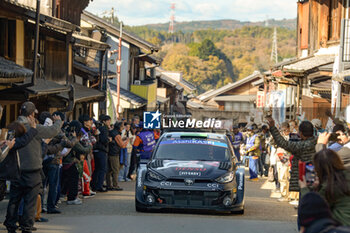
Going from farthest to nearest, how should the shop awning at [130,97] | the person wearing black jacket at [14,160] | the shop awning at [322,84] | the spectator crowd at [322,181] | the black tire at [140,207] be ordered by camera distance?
the shop awning at [130,97], the shop awning at [322,84], the black tire at [140,207], the person wearing black jacket at [14,160], the spectator crowd at [322,181]

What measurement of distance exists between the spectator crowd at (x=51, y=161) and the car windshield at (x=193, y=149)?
1620mm

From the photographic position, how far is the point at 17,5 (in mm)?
16000

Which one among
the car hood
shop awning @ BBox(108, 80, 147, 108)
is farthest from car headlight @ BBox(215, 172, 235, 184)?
shop awning @ BBox(108, 80, 147, 108)

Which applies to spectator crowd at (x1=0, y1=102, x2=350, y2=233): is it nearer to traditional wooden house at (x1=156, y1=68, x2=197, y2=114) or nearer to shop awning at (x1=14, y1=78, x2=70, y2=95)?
shop awning at (x1=14, y1=78, x2=70, y2=95)

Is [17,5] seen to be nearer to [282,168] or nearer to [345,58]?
[282,168]

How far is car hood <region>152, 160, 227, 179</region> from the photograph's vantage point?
41.1ft

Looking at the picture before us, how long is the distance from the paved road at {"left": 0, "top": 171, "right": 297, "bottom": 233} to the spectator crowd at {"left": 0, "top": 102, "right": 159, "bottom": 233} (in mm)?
462

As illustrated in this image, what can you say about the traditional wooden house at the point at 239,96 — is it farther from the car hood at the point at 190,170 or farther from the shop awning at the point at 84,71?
the car hood at the point at 190,170

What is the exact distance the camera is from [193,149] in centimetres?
1388

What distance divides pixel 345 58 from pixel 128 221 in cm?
954

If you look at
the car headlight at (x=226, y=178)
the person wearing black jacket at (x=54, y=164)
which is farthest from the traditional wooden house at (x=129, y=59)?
the person wearing black jacket at (x=54, y=164)

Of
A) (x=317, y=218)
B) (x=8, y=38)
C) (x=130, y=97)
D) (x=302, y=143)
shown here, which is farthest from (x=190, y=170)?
(x=130, y=97)

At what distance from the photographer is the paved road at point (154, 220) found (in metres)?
10.7

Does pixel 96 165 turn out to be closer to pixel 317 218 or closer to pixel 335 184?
pixel 335 184
